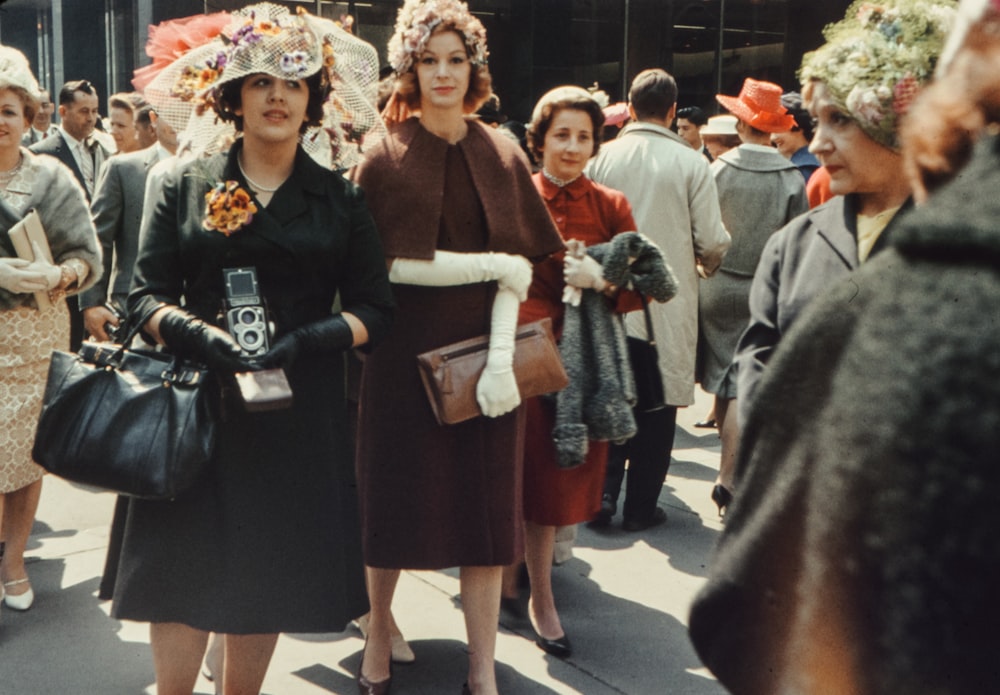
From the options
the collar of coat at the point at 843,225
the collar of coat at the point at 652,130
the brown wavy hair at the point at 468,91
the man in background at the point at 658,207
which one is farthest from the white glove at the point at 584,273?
the collar of coat at the point at 652,130

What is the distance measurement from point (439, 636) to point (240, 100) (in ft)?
6.65

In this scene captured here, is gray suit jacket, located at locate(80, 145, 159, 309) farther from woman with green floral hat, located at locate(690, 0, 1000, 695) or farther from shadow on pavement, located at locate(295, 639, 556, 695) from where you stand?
woman with green floral hat, located at locate(690, 0, 1000, 695)

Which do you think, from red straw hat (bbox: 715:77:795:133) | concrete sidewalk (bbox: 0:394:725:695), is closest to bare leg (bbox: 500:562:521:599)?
concrete sidewalk (bbox: 0:394:725:695)

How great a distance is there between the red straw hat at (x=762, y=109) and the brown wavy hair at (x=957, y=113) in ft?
16.3

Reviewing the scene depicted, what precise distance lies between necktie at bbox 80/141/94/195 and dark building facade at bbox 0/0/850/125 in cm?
568

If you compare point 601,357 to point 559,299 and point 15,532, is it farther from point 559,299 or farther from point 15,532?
point 15,532

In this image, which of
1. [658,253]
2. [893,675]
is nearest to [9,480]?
[658,253]

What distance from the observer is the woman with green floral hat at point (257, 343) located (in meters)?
2.84

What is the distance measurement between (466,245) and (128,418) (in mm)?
1162

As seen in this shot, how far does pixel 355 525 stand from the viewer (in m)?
3.08

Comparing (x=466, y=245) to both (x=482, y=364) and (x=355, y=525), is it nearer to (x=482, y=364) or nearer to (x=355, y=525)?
(x=482, y=364)

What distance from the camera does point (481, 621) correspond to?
11.5 feet

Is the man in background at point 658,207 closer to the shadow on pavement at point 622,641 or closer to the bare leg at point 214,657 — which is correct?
the shadow on pavement at point 622,641

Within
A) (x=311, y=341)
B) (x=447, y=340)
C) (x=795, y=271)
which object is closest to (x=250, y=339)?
(x=311, y=341)
